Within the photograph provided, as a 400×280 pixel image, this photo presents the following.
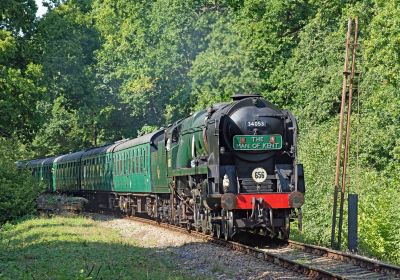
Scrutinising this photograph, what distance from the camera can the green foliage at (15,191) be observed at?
93.4 feet

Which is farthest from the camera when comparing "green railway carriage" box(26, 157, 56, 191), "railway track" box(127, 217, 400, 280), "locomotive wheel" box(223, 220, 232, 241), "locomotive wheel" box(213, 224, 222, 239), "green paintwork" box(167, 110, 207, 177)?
"green railway carriage" box(26, 157, 56, 191)

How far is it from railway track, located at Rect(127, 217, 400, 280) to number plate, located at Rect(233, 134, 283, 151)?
2425mm

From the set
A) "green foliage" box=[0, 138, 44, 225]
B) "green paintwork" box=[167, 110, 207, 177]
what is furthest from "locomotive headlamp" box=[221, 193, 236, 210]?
"green foliage" box=[0, 138, 44, 225]

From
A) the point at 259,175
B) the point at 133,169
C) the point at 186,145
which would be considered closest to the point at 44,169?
the point at 133,169

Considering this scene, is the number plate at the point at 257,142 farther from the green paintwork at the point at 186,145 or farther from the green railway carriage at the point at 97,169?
the green railway carriage at the point at 97,169

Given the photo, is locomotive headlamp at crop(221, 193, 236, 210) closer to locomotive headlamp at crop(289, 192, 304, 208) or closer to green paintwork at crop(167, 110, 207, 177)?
green paintwork at crop(167, 110, 207, 177)

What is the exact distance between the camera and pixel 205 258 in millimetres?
16500

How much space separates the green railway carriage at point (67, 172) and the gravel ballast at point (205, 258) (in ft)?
61.4

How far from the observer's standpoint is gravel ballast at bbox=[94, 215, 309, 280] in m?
14.2

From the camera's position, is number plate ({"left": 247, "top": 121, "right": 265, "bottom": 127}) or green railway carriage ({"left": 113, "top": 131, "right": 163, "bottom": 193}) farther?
green railway carriage ({"left": 113, "top": 131, "right": 163, "bottom": 193})

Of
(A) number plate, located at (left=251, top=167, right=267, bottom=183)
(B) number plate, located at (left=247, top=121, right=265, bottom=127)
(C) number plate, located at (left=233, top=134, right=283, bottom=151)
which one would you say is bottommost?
(A) number plate, located at (left=251, top=167, right=267, bottom=183)

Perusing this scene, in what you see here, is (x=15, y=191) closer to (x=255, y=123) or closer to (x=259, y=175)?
(x=259, y=175)

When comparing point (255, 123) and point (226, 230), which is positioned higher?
point (255, 123)

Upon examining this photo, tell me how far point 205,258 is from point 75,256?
9.44ft
